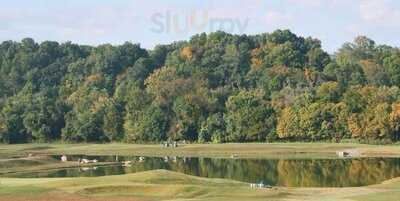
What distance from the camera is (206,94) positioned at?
150750mm

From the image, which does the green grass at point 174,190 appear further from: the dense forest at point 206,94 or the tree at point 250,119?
the tree at point 250,119

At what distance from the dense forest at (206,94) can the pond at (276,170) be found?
3665cm

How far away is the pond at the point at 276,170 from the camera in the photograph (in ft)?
212

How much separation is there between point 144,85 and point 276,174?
343 feet

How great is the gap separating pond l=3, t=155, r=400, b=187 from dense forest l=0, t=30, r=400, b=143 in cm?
3665

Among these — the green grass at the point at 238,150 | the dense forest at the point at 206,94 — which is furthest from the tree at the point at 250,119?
the green grass at the point at 238,150

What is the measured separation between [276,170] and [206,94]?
75838 mm

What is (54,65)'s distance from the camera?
19212 cm

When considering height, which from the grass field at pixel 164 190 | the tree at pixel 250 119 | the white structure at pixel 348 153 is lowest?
the grass field at pixel 164 190

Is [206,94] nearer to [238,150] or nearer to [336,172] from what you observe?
[238,150]

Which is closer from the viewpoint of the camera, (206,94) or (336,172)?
(336,172)

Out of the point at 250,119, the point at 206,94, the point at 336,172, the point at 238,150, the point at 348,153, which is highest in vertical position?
the point at 206,94

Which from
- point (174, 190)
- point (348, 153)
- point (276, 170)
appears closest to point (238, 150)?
point (348, 153)

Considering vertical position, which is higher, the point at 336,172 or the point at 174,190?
the point at 336,172
